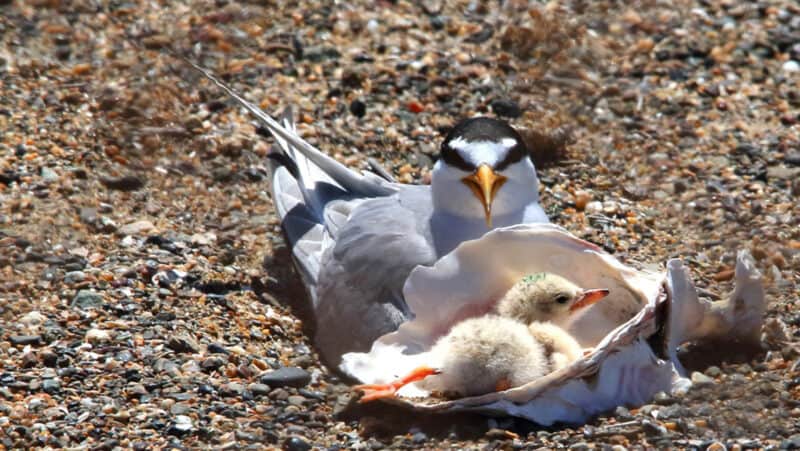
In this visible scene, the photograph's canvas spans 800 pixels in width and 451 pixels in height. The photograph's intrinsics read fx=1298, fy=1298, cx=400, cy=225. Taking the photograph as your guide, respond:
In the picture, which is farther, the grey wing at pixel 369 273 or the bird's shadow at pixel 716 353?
the grey wing at pixel 369 273

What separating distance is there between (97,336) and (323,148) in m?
1.70

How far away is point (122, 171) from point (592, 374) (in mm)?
2448

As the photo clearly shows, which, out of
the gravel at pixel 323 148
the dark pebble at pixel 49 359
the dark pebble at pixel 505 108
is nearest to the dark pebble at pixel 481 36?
the gravel at pixel 323 148

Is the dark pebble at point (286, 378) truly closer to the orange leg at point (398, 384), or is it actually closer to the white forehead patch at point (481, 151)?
the orange leg at point (398, 384)

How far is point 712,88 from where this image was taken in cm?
596

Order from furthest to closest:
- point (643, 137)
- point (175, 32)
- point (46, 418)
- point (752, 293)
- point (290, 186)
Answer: point (175, 32) < point (643, 137) < point (290, 186) < point (752, 293) < point (46, 418)

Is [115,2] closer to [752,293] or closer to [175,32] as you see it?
[175,32]

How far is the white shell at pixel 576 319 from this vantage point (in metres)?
3.71

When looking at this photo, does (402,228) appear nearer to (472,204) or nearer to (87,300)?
(472,204)

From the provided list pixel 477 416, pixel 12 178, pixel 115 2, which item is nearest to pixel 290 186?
pixel 12 178

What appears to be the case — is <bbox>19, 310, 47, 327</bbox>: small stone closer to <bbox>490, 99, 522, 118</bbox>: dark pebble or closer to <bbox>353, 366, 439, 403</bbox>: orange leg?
<bbox>353, 366, 439, 403</bbox>: orange leg

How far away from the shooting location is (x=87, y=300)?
4.37 meters

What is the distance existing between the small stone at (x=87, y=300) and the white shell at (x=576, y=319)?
36.3 inches

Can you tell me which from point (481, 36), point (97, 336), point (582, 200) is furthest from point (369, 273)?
point (481, 36)
